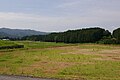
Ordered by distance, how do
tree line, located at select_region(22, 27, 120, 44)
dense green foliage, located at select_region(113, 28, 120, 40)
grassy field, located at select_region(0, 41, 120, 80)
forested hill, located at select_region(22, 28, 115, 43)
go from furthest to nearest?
forested hill, located at select_region(22, 28, 115, 43) < tree line, located at select_region(22, 27, 120, 44) < dense green foliage, located at select_region(113, 28, 120, 40) < grassy field, located at select_region(0, 41, 120, 80)

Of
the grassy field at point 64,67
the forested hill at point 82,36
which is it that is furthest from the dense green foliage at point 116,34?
the grassy field at point 64,67

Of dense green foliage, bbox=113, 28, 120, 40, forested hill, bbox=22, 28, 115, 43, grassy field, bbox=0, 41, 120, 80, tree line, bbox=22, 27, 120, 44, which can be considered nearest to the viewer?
grassy field, bbox=0, 41, 120, 80

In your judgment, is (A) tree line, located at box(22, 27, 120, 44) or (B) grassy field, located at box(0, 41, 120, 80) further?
(A) tree line, located at box(22, 27, 120, 44)

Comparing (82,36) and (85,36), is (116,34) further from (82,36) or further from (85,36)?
(82,36)

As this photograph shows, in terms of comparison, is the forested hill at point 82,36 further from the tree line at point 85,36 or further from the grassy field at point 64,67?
the grassy field at point 64,67

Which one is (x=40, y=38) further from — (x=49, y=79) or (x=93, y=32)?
(x=49, y=79)

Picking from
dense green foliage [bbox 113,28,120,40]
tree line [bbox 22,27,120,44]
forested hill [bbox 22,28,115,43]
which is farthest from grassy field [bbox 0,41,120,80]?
Result: forested hill [bbox 22,28,115,43]

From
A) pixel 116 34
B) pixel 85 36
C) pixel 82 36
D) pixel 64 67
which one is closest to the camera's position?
pixel 64 67

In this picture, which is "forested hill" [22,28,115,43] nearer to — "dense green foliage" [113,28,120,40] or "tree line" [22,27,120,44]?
"tree line" [22,27,120,44]

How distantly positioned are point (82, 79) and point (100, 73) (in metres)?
6.28

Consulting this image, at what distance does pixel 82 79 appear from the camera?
27.1 m

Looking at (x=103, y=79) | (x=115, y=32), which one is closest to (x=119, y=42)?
(x=115, y=32)

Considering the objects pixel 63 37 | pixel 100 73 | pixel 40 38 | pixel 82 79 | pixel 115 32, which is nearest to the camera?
pixel 82 79

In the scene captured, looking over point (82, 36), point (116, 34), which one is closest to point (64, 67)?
point (116, 34)
